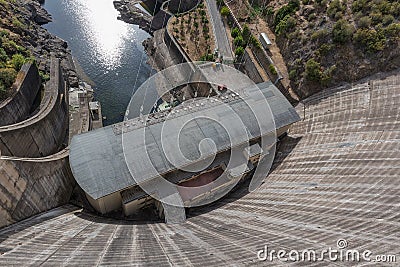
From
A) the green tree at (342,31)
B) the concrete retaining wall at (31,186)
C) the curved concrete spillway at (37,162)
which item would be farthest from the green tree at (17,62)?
the green tree at (342,31)

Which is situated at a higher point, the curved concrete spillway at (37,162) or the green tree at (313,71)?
the curved concrete spillway at (37,162)

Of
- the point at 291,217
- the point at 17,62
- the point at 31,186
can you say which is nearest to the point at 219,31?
the point at 17,62

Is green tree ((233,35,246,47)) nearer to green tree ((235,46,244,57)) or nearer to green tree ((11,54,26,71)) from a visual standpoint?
green tree ((235,46,244,57))

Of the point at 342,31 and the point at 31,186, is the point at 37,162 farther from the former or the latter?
the point at 342,31

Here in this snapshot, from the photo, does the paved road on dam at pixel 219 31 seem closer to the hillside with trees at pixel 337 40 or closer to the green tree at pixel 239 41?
the green tree at pixel 239 41

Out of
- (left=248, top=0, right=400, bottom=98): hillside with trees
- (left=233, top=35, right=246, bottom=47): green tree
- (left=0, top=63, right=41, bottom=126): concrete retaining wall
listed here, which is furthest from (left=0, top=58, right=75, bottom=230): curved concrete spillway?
(left=248, top=0, right=400, bottom=98): hillside with trees

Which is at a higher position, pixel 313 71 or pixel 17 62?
pixel 17 62
